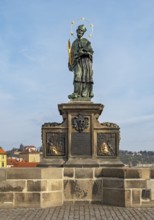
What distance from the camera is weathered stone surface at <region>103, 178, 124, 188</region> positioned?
420 inches

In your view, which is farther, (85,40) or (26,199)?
(85,40)

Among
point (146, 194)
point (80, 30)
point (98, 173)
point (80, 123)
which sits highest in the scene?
point (80, 30)

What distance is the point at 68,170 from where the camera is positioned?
1139 cm

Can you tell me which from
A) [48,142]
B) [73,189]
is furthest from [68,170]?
[48,142]

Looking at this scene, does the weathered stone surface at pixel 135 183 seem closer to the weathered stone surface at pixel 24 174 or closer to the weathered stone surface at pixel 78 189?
the weathered stone surface at pixel 78 189

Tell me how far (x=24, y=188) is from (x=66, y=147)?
233cm

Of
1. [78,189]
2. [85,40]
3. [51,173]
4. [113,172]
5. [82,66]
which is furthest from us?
[85,40]

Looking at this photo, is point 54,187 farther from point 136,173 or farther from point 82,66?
point 82,66

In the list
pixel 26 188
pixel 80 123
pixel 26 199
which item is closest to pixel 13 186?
pixel 26 188

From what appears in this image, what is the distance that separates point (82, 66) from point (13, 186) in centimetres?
491

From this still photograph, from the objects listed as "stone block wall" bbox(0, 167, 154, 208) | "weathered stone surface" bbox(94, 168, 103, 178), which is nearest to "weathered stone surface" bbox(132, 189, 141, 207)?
"stone block wall" bbox(0, 167, 154, 208)

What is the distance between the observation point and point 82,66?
13359 mm

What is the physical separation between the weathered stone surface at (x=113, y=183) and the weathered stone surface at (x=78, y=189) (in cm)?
44

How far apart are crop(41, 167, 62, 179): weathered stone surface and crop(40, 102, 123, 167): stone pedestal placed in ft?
4.27
